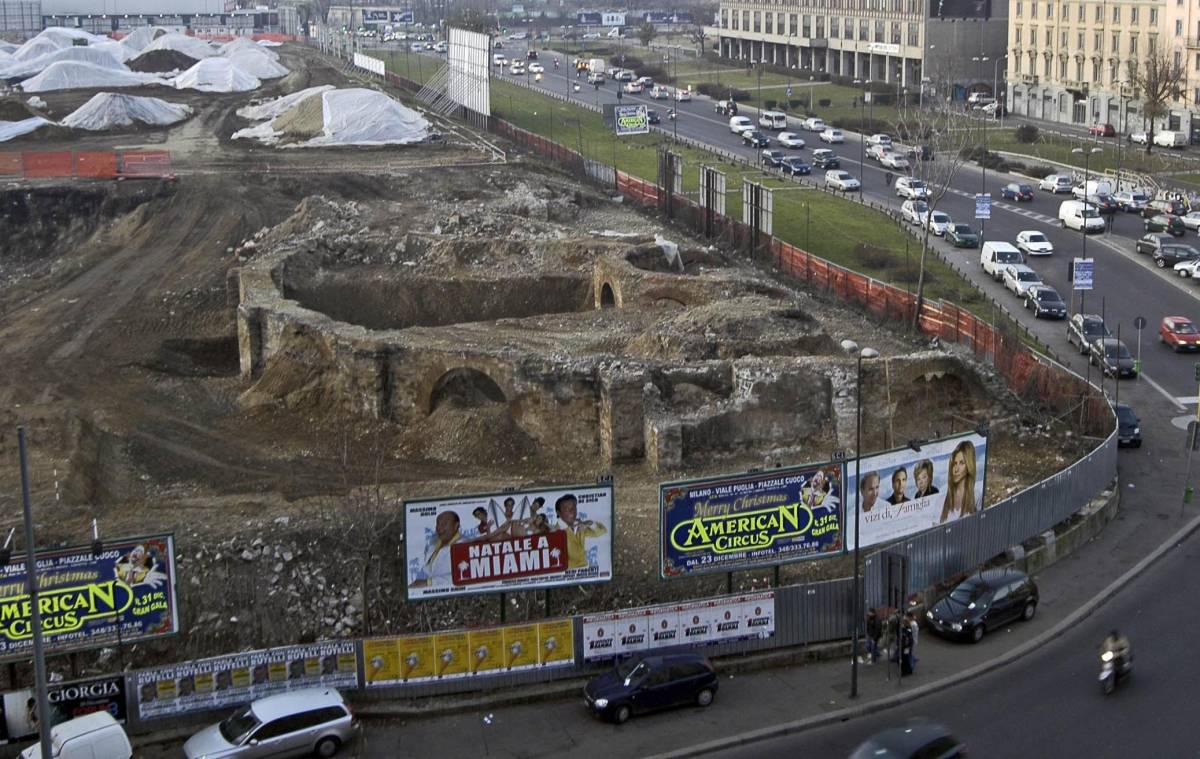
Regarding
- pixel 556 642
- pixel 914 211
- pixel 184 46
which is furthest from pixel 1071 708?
pixel 184 46

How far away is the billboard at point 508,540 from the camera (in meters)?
24.5

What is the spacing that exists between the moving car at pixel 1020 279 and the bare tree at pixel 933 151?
3.19 metres

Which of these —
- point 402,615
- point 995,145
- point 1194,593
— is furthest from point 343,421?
point 995,145

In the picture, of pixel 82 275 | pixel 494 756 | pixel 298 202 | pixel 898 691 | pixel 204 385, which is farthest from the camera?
pixel 298 202

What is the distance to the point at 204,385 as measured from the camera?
42.2 meters

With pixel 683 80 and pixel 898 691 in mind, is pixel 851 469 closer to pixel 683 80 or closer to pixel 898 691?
pixel 898 691

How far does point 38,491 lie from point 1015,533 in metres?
21.0

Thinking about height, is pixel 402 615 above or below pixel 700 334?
below

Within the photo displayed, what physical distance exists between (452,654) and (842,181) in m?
54.6

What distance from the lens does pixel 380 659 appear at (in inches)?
939

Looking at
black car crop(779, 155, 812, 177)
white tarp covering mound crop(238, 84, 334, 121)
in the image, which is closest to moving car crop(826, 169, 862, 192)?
black car crop(779, 155, 812, 177)

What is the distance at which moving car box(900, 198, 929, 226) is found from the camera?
65188mm

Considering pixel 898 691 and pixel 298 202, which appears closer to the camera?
pixel 898 691

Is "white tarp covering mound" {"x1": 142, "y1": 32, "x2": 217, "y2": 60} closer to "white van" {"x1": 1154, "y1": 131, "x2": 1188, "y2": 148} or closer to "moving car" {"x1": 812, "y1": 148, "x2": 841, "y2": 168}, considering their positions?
"moving car" {"x1": 812, "y1": 148, "x2": 841, "y2": 168}
